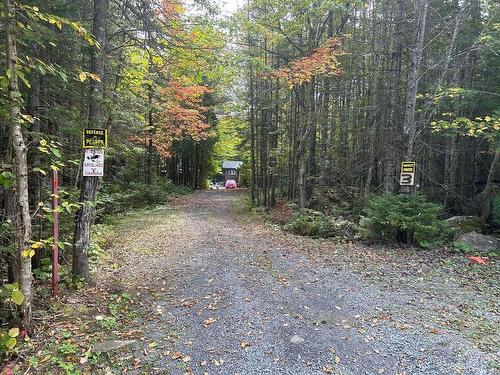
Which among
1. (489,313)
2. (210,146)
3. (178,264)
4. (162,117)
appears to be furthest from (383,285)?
(210,146)

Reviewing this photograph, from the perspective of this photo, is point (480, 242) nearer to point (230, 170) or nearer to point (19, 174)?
point (19, 174)

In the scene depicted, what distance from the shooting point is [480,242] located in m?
7.81

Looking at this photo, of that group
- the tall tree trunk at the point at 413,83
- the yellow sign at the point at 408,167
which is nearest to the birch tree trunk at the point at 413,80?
the tall tree trunk at the point at 413,83

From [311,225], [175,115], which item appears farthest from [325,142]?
[175,115]

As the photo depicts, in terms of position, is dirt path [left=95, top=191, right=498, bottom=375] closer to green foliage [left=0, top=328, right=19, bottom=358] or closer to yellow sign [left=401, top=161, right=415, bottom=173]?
green foliage [left=0, top=328, right=19, bottom=358]

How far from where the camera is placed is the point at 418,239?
7.88 metres

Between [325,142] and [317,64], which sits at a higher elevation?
[317,64]

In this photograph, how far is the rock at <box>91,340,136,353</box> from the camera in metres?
3.50

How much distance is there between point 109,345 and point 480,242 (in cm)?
805

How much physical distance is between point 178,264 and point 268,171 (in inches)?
365

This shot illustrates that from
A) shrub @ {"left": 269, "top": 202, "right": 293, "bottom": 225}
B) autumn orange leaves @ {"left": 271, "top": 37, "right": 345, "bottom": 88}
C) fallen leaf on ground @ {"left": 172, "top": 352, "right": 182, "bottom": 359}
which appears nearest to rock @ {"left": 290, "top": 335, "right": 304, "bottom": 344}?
fallen leaf on ground @ {"left": 172, "top": 352, "right": 182, "bottom": 359}

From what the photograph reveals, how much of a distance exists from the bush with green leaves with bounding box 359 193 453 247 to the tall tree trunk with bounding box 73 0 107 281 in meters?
6.23

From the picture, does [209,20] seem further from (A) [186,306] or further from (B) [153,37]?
(A) [186,306]

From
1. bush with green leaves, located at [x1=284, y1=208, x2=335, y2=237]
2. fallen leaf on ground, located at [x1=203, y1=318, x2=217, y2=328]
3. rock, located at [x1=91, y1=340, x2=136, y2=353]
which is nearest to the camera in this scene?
rock, located at [x1=91, y1=340, x2=136, y2=353]
